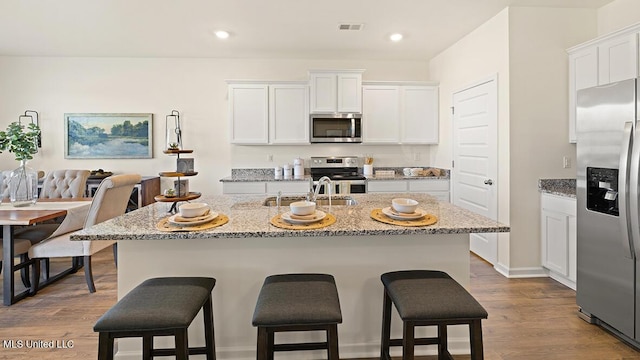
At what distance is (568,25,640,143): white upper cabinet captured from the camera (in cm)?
261

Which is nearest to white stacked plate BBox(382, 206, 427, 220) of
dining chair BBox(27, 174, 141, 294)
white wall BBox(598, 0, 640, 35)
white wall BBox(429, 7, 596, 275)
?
white wall BBox(429, 7, 596, 275)

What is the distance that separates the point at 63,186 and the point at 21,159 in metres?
1.01

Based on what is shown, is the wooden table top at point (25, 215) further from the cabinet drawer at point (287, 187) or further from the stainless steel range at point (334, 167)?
the stainless steel range at point (334, 167)

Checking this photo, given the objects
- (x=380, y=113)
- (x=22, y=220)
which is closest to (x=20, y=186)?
(x=22, y=220)

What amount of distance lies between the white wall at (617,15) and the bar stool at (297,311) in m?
3.51

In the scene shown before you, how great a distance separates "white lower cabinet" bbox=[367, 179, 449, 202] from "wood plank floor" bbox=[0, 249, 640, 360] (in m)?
1.50

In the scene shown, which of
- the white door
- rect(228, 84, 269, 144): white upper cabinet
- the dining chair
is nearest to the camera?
the dining chair

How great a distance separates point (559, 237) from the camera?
3.04 m

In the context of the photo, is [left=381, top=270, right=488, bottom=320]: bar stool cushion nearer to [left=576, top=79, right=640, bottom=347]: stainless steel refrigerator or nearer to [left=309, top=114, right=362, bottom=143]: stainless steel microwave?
[left=576, top=79, right=640, bottom=347]: stainless steel refrigerator

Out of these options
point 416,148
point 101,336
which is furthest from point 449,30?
point 101,336

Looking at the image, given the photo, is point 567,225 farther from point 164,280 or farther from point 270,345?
point 164,280

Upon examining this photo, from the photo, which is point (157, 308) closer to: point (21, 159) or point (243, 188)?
point (21, 159)

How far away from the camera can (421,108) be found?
4949 mm

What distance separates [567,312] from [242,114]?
409 cm
